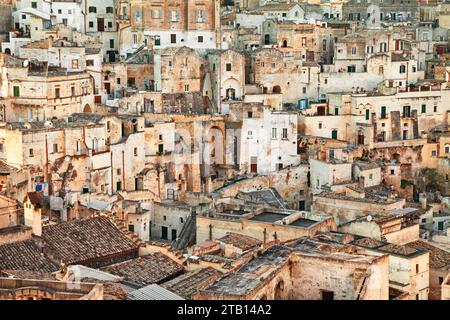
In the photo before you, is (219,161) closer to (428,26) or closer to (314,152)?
(314,152)

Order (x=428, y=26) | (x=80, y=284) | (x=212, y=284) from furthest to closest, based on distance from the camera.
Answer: (x=428, y=26) → (x=212, y=284) → (x=80, y=284)

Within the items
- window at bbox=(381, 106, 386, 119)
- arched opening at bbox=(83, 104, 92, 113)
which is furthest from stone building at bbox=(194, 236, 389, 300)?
window at bbox=(381, 106, 386, 119)

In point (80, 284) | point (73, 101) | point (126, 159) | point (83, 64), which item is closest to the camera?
point (80, 284)

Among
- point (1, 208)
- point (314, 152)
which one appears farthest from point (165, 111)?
point (1, 208)

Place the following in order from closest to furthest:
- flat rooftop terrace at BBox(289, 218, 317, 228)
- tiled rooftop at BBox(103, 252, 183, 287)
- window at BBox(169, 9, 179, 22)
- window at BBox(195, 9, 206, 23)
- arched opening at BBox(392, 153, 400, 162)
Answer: tiled rooftop at BBox(103, 252, 183, 287), flat rooftop terrace at BBox(289, 218, 317, 228), arched opening at BBox(392, 153, 400, 162), window at BBox(169, 9, 179, 22), window at BBox(195, 9, 206, 23)

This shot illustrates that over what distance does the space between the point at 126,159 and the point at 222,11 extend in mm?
28985

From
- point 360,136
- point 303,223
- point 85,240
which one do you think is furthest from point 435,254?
point 360,136

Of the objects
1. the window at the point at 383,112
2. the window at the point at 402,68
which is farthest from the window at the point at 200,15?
the window at the point at 383,112

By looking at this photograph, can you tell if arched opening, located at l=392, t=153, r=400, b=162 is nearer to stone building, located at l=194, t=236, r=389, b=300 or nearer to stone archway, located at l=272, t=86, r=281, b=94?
stone archway, located at l=272, t=86, r=281, b=94

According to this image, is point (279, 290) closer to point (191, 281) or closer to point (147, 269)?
point (191, 281)

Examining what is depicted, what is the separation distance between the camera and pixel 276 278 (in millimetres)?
25344

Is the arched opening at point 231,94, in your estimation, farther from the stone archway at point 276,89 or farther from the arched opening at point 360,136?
the arched opening at point 360,136

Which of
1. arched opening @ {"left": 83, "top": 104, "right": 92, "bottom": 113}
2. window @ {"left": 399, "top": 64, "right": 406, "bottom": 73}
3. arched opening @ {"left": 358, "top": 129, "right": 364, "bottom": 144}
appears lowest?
arched opening @ {"left": 358, "top": 129, "right": 364, "bottom": 144}

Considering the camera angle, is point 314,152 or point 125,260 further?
point 314,152
